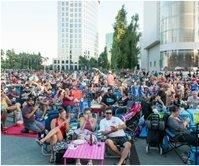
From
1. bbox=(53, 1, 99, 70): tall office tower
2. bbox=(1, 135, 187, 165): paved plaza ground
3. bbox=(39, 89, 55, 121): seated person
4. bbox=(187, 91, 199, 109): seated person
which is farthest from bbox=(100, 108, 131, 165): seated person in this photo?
bbox=(53, 1, 99, 70): tall office tower

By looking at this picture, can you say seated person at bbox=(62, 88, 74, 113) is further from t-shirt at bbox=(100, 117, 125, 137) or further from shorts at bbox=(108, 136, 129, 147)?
shorts at bbox=(108, 136, 129, 147)

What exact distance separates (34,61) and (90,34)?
84.4m

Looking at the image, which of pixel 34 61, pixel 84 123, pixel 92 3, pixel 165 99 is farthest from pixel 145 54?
pixel 92 3

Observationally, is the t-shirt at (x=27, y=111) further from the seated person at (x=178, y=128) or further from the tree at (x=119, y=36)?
the tree at (x=119, y=36)

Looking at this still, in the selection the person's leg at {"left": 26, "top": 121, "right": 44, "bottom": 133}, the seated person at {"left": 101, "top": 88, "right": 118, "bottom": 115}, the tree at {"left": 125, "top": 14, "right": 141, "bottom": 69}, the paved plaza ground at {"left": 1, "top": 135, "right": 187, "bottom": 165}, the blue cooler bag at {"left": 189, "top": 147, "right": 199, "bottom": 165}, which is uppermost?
the tree at {"left": 125, "top": 14, "right": 141, "bottom": 69}

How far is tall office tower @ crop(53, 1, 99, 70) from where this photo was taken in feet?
582

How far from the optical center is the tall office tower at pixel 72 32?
177 meters

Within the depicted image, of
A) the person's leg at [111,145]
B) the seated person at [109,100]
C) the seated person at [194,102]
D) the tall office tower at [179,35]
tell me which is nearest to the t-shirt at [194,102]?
the seated person at [194,102]

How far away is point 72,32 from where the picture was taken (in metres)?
183

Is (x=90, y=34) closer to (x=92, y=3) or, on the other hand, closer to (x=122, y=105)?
(x=92, y=3)

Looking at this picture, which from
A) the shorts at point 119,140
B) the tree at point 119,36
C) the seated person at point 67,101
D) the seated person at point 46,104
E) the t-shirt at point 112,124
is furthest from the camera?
the tree at point 119,36

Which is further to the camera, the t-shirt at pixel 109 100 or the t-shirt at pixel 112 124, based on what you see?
the t-shirt at pixel 109 100

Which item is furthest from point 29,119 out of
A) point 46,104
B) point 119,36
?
point 119,36

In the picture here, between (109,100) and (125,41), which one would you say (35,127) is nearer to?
(109,100)
